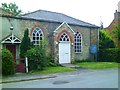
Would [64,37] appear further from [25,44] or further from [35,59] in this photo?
[35,59]

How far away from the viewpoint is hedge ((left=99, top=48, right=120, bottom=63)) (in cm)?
3216

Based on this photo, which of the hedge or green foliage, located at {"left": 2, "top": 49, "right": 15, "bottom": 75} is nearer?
green foliage, located at {"left": 2, "top": 49, "right": 15, "bottom": 75}

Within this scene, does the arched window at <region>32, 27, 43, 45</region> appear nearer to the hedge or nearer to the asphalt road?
the hedge

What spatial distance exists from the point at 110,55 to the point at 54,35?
8.49 metres

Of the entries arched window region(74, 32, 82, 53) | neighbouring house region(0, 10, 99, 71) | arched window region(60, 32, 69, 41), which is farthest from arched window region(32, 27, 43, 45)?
arched window region(74, 32, 82, 53)

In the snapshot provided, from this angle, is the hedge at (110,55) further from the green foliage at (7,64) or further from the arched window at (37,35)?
the green foliage at (7,64)

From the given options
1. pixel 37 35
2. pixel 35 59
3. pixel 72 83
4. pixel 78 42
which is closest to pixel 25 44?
pixel 35 59

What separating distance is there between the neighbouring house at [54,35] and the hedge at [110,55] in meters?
1.45

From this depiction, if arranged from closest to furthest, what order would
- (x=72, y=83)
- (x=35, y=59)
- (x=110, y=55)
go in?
(x=72, y=83) → (x=35, y=59) → (x=110, y=55)

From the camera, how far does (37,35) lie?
1076 inches

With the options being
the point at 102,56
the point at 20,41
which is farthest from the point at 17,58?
the point at 102,56

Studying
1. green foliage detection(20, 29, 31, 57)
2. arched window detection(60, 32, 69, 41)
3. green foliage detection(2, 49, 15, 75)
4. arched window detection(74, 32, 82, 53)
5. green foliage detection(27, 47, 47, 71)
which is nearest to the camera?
green foliage detection(2, 49, 15, 75)

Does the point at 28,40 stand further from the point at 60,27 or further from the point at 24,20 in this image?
the point at 60,27

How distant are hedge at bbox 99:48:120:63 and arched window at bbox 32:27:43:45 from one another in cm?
953
